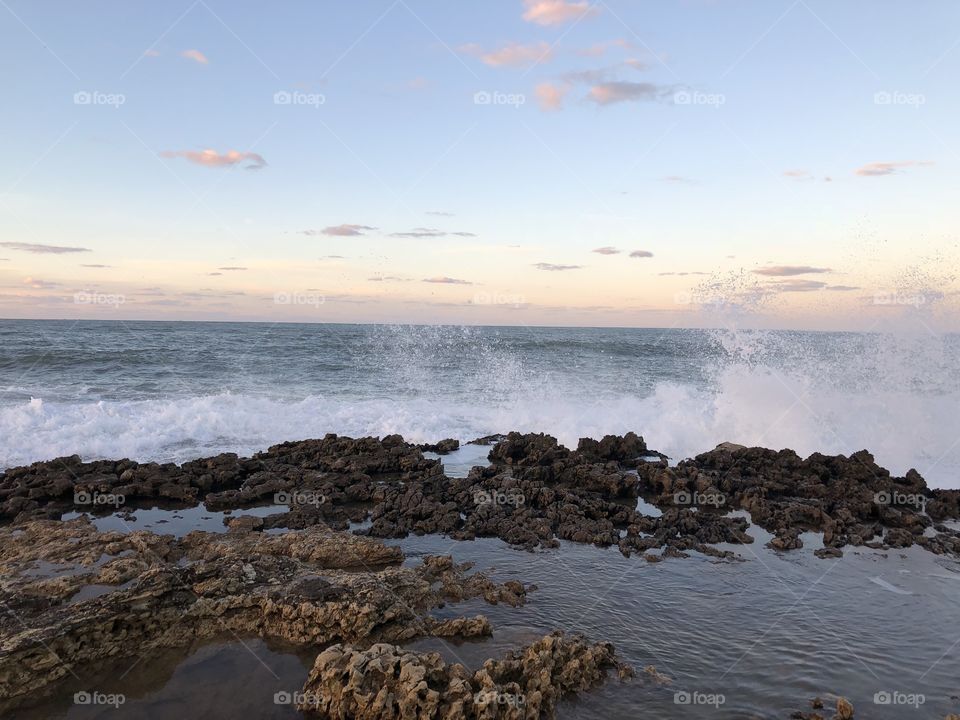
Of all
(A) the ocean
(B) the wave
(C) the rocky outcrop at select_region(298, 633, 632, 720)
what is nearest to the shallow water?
(C) the rocky outcrop at select_region(298, 633, 632, 720)

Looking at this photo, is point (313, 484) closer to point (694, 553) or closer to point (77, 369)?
point (694, 553)

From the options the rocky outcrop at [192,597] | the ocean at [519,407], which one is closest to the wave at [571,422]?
the ocean at [519,407]

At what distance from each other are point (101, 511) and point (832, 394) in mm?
23558

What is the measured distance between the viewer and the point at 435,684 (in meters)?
6.12

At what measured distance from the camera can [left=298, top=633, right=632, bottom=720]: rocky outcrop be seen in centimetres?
582

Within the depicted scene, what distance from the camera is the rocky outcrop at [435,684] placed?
5.82m

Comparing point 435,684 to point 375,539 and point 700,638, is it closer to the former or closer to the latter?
point 700,638

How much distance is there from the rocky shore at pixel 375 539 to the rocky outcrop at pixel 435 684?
0.07ft

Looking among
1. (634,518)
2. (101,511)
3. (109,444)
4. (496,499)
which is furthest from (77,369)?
(634,518)

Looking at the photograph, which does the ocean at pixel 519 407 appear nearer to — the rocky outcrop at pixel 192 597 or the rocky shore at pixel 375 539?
the rocky shore at pixel 375 539

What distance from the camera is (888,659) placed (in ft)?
25.0

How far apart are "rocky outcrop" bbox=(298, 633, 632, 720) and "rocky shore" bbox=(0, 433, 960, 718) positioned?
0.07 feet

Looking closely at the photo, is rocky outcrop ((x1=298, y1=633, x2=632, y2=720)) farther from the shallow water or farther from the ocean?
the ocean

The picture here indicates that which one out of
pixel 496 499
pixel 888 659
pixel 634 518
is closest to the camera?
pixel 888 659
